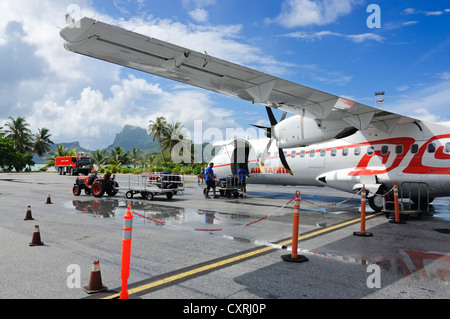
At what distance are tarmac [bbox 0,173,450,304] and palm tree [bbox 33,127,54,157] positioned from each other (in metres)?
70.1

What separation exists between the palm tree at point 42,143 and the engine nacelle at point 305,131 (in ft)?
239

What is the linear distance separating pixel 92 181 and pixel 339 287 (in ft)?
49.8

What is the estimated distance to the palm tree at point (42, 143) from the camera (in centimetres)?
6994

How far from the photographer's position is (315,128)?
1130 cm

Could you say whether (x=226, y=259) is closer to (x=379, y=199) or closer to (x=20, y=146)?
(x=379, y=199)

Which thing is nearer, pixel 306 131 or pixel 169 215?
pixel 169 215

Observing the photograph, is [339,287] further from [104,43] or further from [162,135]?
[162,135]

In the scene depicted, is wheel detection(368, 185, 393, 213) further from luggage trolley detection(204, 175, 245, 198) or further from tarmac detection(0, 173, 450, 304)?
luggage trolley detection(204, 175, 245, 198)

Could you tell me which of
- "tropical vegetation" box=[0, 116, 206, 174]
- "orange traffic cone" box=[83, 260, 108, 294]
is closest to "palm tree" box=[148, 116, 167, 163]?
"tropical vegetation" box=[0, 116, 206, 174]

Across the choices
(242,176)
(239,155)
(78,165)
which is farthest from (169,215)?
(78,165)

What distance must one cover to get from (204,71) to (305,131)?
5.54 m

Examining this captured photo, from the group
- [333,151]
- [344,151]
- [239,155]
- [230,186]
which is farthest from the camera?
[239,155]

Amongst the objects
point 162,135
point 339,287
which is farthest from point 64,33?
point 162,135

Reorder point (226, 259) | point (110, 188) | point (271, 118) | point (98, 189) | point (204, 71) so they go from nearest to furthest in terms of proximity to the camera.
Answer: point (226, 259), point (204, 71), point (271, 118), point (98, 189), point (110, 188)
